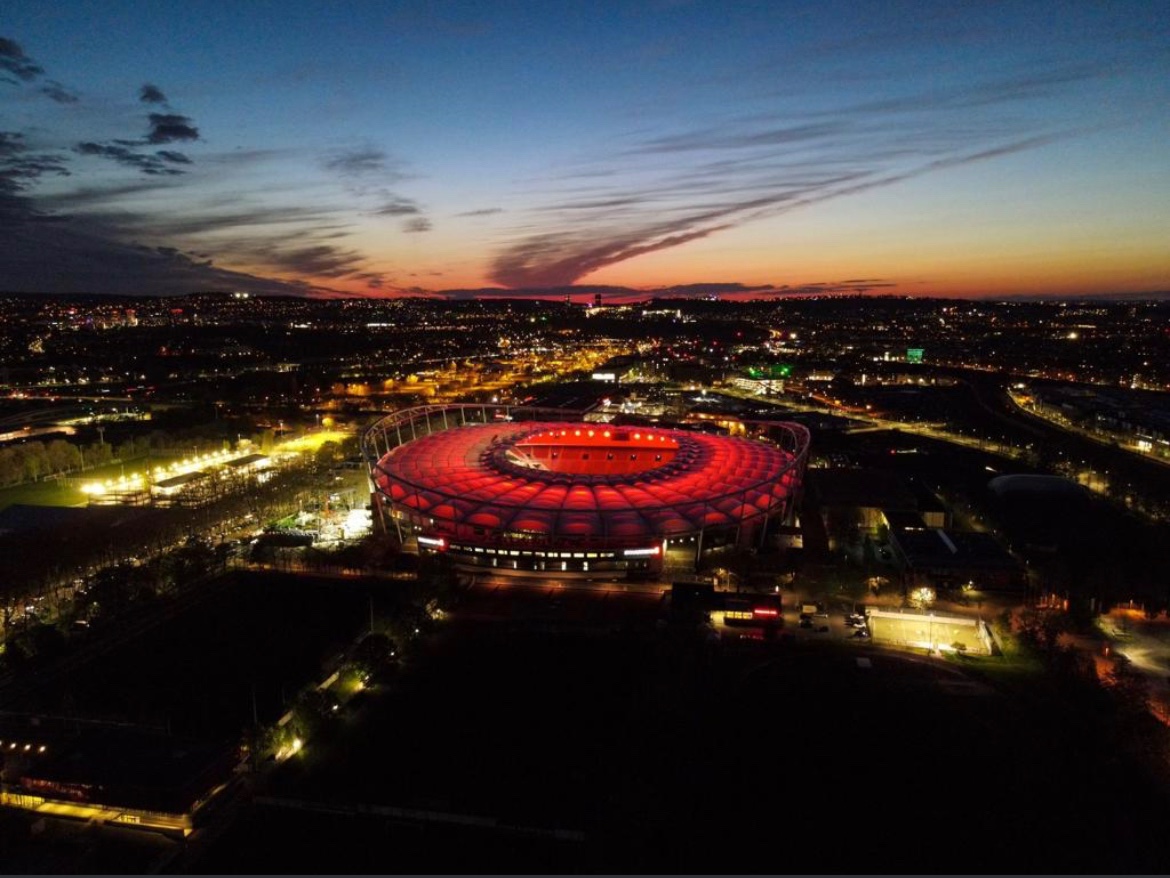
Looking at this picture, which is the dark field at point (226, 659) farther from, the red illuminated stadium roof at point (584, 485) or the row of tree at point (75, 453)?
the row of tree at point (75, 453)

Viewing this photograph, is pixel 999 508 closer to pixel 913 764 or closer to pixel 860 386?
pixel 913 764

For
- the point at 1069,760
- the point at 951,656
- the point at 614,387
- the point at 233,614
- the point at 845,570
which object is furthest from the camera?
the point at 614,387

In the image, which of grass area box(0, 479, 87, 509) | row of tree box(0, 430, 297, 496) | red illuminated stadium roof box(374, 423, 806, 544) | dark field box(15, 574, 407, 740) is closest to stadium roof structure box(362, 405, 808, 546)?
red illuminated stadium roof box(374, 423, 806, 544)

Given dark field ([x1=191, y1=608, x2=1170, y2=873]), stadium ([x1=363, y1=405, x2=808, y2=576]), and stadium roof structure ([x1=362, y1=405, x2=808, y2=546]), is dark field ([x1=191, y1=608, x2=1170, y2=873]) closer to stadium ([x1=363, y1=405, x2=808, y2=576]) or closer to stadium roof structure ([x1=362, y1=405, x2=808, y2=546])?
stadium ([x1=363, y1=405, x2=808, y2=576])

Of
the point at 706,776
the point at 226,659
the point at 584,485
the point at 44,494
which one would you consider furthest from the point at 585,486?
the point at 44,494

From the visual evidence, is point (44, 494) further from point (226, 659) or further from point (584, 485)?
point (584, 485)

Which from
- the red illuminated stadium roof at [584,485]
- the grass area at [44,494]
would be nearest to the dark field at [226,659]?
the red illuminated stadium roof at [584,485]

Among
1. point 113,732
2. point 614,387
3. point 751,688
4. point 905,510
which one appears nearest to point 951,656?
point 751,688
